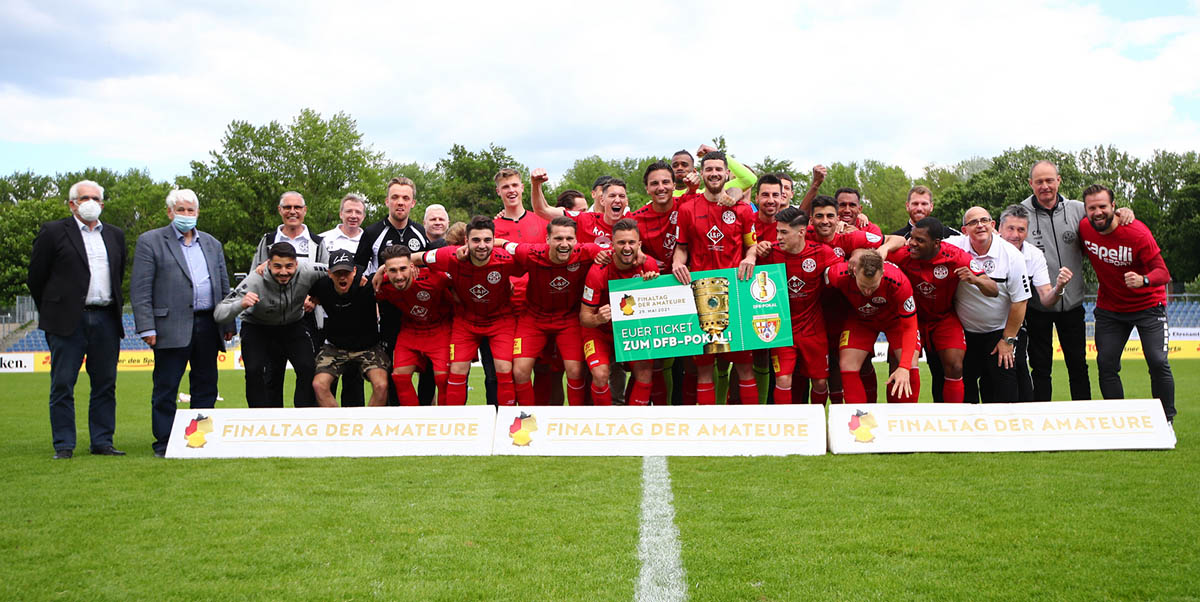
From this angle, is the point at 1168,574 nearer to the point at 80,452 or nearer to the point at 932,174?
the point at 80,452

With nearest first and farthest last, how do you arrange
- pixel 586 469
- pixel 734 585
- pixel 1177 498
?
1. pixel 734 585
2. pixel 1177 498
3. pixel 586 469

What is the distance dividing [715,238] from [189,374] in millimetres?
4484

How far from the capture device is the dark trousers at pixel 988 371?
23.5 ft

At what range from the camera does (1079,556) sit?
3.58 meters

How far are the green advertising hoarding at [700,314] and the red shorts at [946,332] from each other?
4.25 ft

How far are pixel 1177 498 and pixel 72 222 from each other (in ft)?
25.4

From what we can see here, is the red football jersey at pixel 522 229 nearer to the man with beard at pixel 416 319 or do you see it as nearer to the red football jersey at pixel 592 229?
the red football jersey at pixel 592 229

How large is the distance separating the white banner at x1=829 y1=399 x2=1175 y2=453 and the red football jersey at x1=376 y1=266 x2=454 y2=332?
3397 millimetres

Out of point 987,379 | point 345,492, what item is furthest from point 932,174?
point 345,492

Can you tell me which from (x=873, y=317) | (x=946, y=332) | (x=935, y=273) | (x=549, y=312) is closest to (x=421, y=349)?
(x=549, y=312)

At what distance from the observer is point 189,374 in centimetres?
701

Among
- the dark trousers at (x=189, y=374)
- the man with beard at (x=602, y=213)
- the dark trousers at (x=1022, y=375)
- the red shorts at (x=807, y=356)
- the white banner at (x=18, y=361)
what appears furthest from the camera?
the white banner at (x=18, y=361)

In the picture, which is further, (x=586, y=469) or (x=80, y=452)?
(x=80, y=452)

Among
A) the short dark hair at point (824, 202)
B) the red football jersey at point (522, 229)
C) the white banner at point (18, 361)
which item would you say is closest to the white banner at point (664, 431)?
the red football jersey at point (522, 229)
